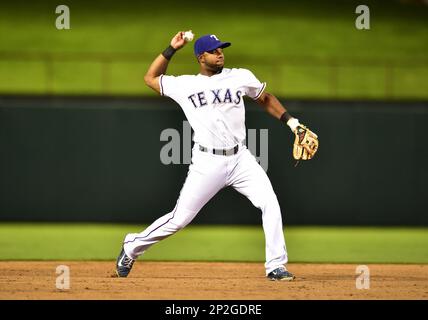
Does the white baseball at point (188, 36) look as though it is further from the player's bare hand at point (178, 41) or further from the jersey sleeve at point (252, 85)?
the jersey sleeve at point (252, 85)

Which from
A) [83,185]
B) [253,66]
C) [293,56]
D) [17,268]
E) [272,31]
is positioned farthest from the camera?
[272,31]

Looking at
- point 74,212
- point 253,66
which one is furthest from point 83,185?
point 253,66

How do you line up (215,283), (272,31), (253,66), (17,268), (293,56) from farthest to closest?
(272,31) < (293,56) < (253,66) < (17,268) < (215,283)

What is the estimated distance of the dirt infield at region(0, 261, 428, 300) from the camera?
7375 mm

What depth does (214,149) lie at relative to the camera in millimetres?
8203

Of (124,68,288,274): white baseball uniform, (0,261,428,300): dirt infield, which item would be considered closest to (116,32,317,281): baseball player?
(124,68,288,274): white baseball uniform

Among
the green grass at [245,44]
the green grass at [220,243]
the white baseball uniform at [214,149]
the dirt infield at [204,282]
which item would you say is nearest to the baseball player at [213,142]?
the white baseball uniform at [214,149]

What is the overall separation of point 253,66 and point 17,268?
12.0m

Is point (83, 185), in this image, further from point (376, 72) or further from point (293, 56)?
point (293, 56)

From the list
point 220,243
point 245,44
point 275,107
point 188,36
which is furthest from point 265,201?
point 245,44

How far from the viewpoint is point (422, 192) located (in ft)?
46.1

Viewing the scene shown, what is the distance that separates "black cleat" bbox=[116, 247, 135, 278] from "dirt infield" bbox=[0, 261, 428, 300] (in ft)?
0.33

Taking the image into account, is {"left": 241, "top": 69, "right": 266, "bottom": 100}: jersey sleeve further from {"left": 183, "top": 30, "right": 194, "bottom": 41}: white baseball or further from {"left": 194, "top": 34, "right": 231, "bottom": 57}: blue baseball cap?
{"left": 183, "top": 30, "right": 194, "bottom": 41}: white baseball

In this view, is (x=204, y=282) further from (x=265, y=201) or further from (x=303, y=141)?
(x=303, y=141)
